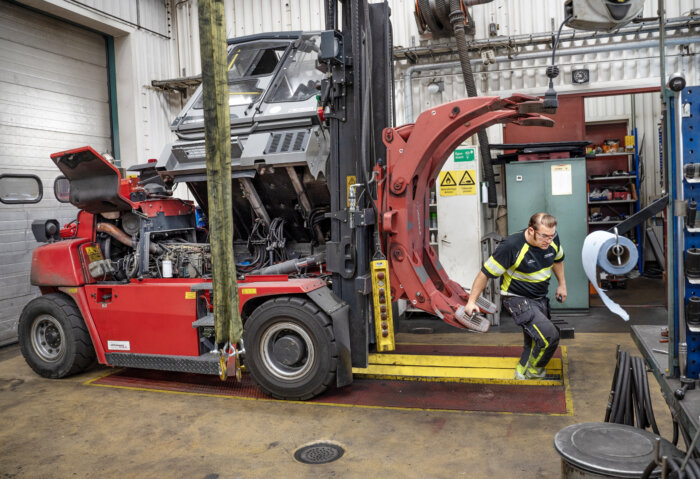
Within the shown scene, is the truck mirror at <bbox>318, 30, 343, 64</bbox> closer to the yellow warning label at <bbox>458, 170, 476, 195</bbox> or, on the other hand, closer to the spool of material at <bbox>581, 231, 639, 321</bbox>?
the spool of material at <bbox>581, 231, 639, 321</bbox>

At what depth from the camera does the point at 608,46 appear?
8320 millimetres

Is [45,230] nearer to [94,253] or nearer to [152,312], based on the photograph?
[94,253]

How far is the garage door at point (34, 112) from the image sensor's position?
7.75 meters

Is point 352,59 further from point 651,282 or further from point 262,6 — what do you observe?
point 651,282

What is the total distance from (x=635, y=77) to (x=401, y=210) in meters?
5.32

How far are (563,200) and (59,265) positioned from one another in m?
6.36

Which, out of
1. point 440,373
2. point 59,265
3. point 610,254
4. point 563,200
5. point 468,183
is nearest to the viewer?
point 610,254

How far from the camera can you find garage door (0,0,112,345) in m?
7.75

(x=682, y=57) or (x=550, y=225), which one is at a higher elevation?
(x=682, y=57)

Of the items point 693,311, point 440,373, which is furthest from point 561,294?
point 693,311

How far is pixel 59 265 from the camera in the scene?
5.90 meters

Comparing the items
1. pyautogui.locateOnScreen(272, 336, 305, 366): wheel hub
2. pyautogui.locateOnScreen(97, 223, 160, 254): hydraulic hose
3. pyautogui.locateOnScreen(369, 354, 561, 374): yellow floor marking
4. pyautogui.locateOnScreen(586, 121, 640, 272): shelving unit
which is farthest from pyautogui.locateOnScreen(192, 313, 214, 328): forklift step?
pyautogui.locateOnScreen(586, 121, 640, 272): shelving unit

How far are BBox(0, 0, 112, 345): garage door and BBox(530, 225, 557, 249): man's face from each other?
6792 mm

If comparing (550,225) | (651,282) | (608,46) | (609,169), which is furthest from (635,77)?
(550,225)
